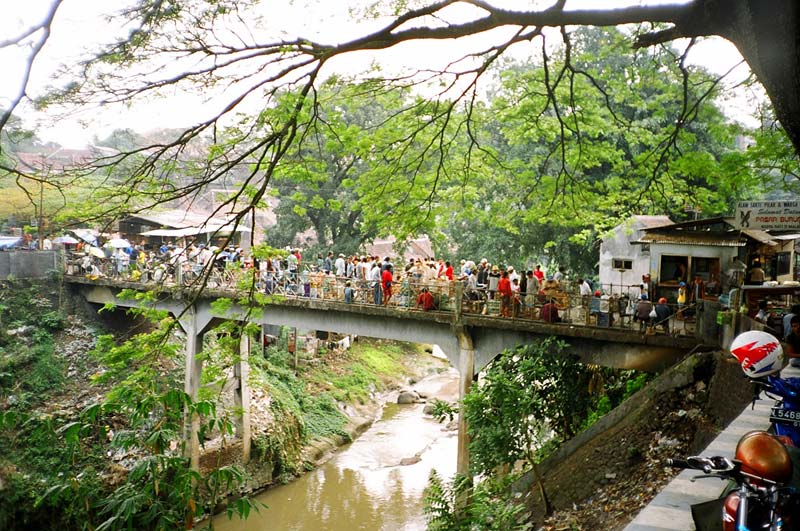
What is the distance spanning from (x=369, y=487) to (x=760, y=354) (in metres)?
17.0

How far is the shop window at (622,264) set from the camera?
2133cm

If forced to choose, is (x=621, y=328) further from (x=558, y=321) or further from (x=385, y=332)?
(x=385, y=332)

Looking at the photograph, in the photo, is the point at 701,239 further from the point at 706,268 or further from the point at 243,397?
the point at 243,397

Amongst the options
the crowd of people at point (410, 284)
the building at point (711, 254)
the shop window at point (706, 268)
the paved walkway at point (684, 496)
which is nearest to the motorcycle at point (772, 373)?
the paved walkway at point (684, 496)

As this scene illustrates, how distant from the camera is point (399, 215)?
27.0ft

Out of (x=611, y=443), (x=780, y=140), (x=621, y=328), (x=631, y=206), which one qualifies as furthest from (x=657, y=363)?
(x=780, y=140)

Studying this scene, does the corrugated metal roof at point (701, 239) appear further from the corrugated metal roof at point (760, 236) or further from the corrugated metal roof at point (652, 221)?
the corrugated metal roof at point (652, 221)

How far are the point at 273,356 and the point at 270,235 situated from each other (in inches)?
286

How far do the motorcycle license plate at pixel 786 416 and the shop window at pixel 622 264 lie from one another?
1777 centimetres

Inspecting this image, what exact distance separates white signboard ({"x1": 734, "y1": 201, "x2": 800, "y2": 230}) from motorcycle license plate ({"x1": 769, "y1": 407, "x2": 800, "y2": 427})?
3.48 m

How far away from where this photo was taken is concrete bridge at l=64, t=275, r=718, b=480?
12336 millimetres

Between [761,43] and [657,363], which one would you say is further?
[657,363]

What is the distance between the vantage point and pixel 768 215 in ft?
23.5

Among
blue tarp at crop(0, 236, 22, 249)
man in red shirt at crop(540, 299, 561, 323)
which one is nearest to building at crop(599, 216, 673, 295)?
man in red shirt at crop(540, 299, 561, 323)
